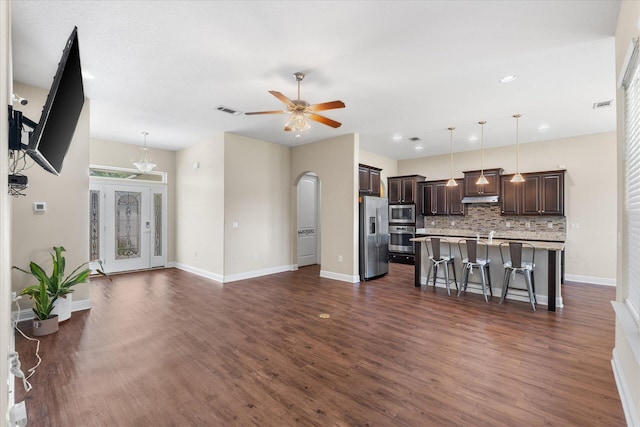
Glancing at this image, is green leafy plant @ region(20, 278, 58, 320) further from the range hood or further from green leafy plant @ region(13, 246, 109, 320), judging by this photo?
the range hood

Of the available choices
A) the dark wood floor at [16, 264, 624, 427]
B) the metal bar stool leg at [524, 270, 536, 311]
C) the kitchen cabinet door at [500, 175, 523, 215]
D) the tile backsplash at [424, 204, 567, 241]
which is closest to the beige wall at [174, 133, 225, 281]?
the dark wood floor at [16, 264, 624, 427]

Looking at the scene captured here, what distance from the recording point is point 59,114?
165cm

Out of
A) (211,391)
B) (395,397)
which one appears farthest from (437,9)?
(211,391)

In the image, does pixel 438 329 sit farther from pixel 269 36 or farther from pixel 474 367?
pixel 269 36

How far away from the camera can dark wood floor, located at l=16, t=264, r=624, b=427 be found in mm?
2076

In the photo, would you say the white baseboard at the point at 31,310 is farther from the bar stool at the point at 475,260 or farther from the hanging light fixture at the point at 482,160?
the hanging light fixture at the point at 482,160

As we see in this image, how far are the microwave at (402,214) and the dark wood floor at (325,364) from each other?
356 cm

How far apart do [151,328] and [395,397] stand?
2.91 m

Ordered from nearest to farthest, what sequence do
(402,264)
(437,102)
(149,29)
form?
1. (149,29)
2. (437,102)
3. (402,264)

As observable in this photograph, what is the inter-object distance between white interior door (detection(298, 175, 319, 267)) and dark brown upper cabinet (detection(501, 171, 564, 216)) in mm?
4606

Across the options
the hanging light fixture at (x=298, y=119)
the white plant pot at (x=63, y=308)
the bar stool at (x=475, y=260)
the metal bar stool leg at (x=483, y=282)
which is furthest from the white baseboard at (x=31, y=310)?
the metal bar stool leg at (x=483, y=282)

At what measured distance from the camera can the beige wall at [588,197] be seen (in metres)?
5.77

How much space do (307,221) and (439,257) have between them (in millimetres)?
3730

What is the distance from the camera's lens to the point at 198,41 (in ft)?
9.28
